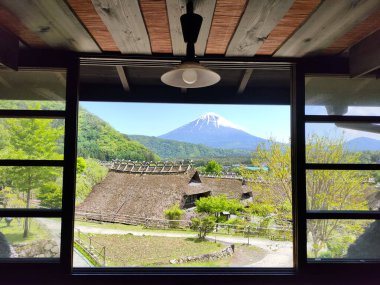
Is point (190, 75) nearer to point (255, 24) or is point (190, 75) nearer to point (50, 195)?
point (255, 24)

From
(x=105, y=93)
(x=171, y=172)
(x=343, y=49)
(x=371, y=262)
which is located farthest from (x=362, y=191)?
(x=171, y=172)

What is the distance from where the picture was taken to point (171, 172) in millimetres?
6676

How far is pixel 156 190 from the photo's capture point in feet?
21.9

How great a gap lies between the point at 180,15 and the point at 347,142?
1.33 meters

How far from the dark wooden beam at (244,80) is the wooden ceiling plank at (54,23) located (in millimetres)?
1186

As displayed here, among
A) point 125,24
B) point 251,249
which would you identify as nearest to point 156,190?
point 251,249

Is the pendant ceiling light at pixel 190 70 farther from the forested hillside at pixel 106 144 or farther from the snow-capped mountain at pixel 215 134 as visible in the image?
the snow-capped mountain at pixel 215 134

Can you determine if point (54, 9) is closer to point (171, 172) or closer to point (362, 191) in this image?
point (362, 191)

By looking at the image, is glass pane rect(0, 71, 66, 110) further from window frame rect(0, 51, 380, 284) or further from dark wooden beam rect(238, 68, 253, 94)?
dark wooden beam rect(238, 68, 253, 94)

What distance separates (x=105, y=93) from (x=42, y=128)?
0.94 metres

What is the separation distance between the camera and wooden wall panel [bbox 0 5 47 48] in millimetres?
1261

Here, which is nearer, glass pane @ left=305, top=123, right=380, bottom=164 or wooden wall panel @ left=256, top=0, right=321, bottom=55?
wooden wall panel @ left=256, top=0, right=321, bottom=55

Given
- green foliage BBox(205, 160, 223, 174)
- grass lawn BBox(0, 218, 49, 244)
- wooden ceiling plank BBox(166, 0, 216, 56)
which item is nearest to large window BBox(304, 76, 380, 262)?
wooden ceiling plank BBox(166, 0, 216, 56)

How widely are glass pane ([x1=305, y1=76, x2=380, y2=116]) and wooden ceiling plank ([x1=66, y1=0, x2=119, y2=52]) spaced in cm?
125
